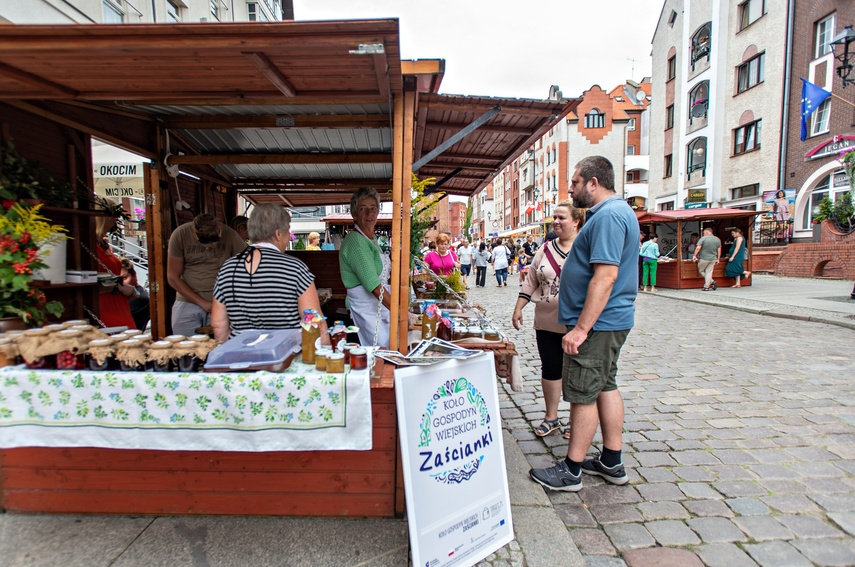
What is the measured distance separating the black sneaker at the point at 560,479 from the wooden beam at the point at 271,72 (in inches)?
112

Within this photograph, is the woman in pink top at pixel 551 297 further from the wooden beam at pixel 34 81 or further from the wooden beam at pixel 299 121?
the wooden beam at pixel 34 81

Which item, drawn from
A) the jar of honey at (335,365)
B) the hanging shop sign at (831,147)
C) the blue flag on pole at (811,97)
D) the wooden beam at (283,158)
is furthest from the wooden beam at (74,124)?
the hanging shop sign at (831,147)

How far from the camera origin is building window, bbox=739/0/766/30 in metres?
21.1

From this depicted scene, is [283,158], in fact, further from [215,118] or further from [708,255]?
[708,255]

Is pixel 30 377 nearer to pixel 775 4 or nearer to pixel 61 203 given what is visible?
pixel 61 203

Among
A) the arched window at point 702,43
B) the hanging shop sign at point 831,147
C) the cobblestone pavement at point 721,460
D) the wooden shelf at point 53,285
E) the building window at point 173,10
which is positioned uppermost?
the arched window at point 702,43

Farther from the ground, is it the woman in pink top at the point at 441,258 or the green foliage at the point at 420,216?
the green foliage at the point at 420,216

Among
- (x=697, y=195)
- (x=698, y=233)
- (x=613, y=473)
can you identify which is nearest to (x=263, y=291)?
(x=613, y=473)

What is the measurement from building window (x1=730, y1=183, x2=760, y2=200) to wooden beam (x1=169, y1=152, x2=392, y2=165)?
22900mm

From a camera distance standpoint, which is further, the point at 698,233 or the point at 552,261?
the point at 698,233

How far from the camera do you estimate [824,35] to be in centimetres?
1831

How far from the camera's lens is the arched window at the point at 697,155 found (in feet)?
79.2

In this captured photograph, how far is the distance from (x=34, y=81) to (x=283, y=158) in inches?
92.1

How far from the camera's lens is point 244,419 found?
2.33 m
